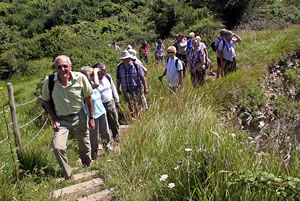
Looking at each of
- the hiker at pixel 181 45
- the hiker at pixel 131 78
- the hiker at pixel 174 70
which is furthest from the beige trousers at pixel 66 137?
the hiker at pixel 181 45

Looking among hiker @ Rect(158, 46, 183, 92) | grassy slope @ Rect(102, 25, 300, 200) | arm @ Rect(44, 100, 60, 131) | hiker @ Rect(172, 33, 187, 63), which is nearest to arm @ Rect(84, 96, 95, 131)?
arm @ Rect(44, 100, 60, 131)

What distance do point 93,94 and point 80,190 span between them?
6.15ft

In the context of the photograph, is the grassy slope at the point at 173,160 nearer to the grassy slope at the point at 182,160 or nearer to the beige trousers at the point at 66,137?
the grassy slope at the point at 182,160

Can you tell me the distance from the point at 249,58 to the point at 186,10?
1667 cm

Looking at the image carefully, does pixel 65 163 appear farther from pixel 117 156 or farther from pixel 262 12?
pixel 262 12

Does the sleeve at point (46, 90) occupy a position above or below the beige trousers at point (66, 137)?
above

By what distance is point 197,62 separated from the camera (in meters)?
7.07

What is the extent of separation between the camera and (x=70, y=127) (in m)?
4.19

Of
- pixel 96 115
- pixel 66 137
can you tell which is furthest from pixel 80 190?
pixel 96 115

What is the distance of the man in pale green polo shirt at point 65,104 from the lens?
3920mm

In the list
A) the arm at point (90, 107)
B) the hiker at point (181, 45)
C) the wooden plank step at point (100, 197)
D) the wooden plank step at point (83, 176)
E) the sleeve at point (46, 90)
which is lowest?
the wooden plank step at point (83, 176)

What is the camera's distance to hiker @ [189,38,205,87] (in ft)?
22.7

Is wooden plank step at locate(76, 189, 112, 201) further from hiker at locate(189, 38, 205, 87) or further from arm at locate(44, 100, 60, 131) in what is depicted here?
hiker at locate(189, 38, 205, 87)

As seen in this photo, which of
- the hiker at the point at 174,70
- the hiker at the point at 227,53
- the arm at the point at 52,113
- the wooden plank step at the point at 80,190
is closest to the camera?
the wooden plank step at the point at 80,190
